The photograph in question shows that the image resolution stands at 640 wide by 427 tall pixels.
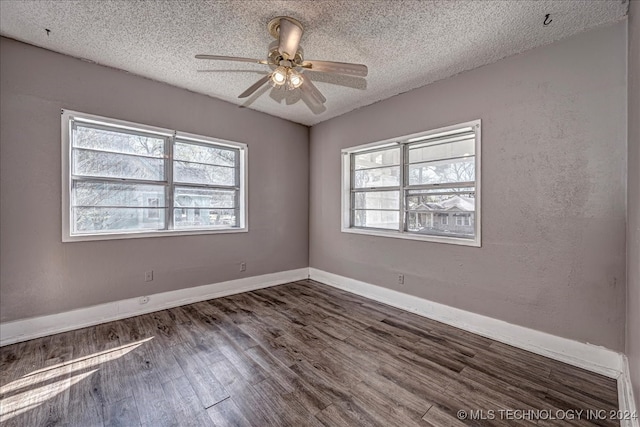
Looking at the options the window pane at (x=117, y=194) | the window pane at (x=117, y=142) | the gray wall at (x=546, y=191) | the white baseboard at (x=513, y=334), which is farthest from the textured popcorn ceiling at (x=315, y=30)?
the white baseboard at (x=513, y=334)

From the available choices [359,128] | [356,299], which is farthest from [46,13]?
[356,299]

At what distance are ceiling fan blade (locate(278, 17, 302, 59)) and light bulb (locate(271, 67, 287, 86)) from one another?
10 centimetres

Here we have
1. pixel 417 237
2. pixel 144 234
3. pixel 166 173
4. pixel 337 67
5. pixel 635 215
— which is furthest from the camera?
pixel 166 173

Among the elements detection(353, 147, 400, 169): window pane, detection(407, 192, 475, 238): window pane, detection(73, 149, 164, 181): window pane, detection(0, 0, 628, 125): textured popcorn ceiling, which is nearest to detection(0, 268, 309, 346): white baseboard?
detection(73, 149, 164, 181): window pane

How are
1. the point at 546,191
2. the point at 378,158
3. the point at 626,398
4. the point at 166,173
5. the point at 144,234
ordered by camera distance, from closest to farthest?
the point at 626,398 → the point at 546,191 → the point at 144,234 → the point at 166,173 → the point at 378,158

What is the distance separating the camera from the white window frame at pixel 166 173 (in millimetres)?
2697

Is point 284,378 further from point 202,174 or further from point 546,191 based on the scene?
point 202,174

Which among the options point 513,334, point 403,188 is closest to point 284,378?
point 513,334

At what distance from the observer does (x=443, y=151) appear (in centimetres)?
318

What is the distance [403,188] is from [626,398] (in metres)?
2.51

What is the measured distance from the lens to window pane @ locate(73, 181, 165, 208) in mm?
2854

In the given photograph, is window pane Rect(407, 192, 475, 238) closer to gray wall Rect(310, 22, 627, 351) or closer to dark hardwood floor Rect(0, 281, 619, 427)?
gray wall Rect(310, 22, 627, 351)

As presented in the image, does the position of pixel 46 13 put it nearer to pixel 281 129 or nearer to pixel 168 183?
pixel 168 183

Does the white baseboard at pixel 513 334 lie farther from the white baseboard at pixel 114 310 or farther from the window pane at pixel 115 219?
the window pane at pixel 115 219
